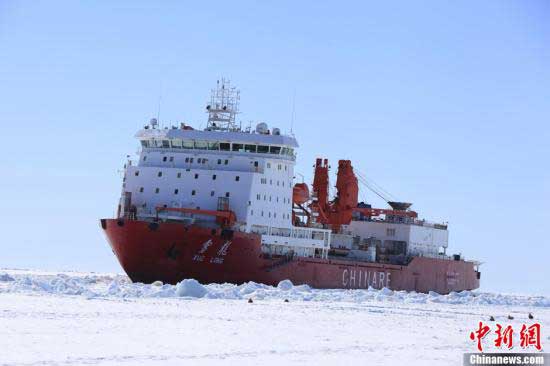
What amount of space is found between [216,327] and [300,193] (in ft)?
75.1

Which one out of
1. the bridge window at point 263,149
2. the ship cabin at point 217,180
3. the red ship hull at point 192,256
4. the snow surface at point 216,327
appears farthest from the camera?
the bridge window at point 263,149

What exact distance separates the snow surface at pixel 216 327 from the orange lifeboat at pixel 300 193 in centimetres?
1166

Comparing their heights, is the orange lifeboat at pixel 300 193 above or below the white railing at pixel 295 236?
above

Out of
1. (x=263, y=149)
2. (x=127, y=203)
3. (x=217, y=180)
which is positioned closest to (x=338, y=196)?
(x=263, y=149)

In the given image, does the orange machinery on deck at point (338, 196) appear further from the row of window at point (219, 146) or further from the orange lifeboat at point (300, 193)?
the row of window at point (219, 146)

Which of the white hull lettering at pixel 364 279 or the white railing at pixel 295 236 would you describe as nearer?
the white railing at pixel 295 236

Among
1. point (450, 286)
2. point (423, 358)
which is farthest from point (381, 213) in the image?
point (423, 358)

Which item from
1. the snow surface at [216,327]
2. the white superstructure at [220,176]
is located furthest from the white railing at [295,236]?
the snow surface at [216,327]

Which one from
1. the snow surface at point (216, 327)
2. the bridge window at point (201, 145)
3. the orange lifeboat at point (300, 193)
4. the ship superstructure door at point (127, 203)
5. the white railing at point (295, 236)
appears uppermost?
the bridge window at point (201, 145)

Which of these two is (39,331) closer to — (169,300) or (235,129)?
(169,300)

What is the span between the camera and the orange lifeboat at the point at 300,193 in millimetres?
42406

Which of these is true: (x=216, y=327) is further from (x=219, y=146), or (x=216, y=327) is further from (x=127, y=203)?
(x=219, y=146)

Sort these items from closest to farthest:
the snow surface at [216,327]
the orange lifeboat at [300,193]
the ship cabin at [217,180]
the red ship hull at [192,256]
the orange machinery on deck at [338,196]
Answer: the snow surface at [216,327], the red ship hull at [192,256], the ship cabin at [217,180], the orange lifeboat at [300,193], the orange machinery on deck at [338,196]

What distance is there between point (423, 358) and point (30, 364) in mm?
6296
